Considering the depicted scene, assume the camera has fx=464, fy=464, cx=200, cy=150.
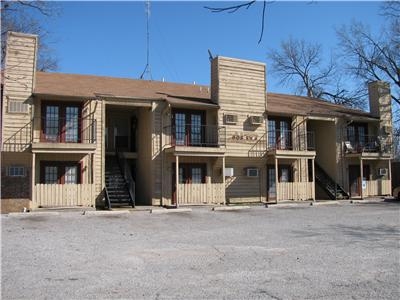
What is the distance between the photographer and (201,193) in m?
23.6

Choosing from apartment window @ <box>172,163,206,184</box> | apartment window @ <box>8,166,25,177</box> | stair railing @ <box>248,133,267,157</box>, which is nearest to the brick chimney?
stair railing @ <box>248,133,267,157</box>

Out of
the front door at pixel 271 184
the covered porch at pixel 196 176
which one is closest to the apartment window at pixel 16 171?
the covered porch at pixel 196 176

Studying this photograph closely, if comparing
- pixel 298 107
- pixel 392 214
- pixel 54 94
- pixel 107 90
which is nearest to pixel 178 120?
pixel 107 90

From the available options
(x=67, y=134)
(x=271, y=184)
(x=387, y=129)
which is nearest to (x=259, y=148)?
(x=271, y=184)

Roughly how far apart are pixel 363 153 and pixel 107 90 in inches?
619

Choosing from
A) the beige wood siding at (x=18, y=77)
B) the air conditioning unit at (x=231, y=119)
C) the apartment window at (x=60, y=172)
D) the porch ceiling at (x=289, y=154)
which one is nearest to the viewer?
the beige wood siding at (x=18, y=77)

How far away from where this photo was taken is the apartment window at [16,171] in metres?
20.1

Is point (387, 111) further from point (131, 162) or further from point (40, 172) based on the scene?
point (40, 172)

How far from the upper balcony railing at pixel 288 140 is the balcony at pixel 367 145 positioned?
3.53m

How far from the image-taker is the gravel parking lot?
272 inches

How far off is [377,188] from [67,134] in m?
20.2

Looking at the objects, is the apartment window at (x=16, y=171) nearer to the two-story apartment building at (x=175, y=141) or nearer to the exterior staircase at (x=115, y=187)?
the two-story apartment building at (x=175, y=141)

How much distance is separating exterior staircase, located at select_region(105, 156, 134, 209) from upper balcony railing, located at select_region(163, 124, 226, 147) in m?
3.08

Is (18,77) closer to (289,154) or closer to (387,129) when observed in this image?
(289,154)
